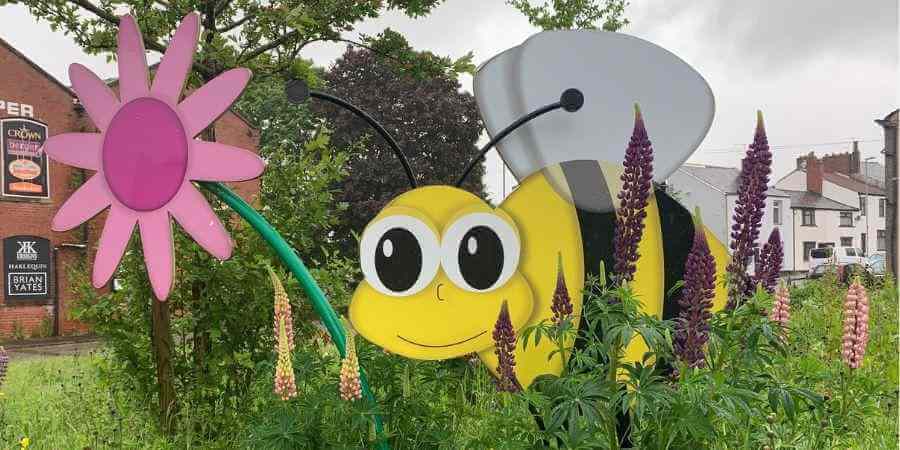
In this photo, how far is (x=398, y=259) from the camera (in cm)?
342

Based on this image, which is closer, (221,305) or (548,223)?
(548,223)

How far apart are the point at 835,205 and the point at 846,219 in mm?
1641

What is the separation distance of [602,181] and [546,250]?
15.8 inches

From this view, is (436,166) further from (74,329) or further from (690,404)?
(690,404)

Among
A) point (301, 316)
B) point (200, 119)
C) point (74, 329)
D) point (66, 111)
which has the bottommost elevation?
point (74, 329)

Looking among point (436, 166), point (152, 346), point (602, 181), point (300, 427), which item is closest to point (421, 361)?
point (300, 427)

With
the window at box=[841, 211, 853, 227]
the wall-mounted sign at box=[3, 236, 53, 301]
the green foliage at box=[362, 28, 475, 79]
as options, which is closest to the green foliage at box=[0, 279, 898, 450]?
the green foliage at box=[362, 28, 475, 79]

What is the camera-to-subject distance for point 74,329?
53.4 ft

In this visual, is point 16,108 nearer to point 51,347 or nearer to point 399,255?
point 51,347

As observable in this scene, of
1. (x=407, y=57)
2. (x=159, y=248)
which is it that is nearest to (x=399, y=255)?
(x=159, y=248)

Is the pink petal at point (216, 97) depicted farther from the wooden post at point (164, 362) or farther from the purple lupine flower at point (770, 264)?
the purple lupine flower at point (770, 264)

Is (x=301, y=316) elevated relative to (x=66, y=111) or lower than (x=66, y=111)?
lower

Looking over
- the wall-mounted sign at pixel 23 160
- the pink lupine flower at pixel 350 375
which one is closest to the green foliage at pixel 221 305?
the pink lupine flower at pixel 350 375

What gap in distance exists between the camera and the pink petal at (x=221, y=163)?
3.22 meters
